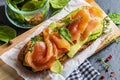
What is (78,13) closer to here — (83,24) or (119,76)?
(83,24)

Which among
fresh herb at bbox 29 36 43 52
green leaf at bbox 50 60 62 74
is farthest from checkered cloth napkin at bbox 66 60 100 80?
fresh herb at bbox 29 36 43 52

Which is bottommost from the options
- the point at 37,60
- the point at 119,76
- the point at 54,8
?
the point at 119,76

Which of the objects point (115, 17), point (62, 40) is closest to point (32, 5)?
point (62, 40)

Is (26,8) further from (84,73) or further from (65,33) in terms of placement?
(84,73)

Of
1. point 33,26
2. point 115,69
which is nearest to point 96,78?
point 115,69

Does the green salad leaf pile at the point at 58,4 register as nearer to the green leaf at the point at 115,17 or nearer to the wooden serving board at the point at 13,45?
the wooden serving board at the point at 13,45

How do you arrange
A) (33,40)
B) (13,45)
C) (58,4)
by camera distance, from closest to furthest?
1. (33,40)
2. (13,45)
3. (58,4)

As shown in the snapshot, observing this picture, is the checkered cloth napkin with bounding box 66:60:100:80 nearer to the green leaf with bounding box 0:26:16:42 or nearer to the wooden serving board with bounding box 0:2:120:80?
the wooden serving board with bounding box 0:2:120:80
